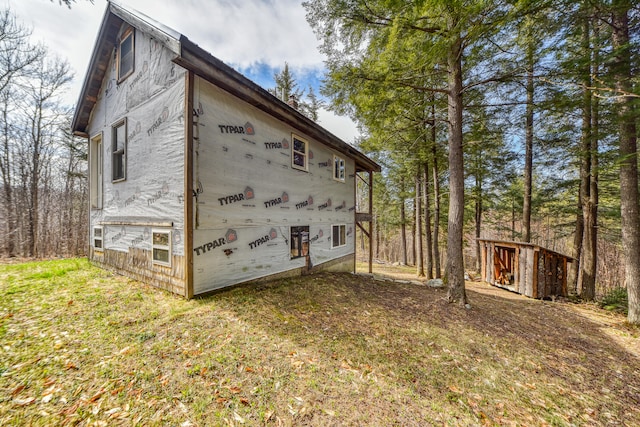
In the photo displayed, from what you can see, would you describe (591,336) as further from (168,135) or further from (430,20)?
(168,135)

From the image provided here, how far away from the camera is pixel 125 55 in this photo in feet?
21.1

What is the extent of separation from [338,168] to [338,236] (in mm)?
2993

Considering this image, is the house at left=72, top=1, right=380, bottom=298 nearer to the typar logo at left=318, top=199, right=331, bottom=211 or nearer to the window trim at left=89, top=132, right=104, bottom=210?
the window trim at left=89, top=132, right=104, bottom=210

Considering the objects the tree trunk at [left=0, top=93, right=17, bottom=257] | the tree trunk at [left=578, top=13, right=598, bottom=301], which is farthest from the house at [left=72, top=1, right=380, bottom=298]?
the tree trunk at [left=578, top=13, right=598, bottom=301]

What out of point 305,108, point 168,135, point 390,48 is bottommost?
point 168,135

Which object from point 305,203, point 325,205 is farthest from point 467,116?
point 305,203

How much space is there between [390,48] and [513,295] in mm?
9752

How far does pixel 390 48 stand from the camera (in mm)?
4527

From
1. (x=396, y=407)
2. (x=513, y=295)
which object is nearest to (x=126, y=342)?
(x=396, y=407)

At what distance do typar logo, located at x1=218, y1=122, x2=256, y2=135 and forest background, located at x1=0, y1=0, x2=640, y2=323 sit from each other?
7.62ft

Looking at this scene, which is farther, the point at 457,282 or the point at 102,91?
the point at 102,91

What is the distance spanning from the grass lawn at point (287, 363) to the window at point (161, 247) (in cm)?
70

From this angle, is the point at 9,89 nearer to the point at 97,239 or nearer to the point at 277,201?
the point at 97,239

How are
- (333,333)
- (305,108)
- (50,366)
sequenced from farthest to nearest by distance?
(305,108) → (333,333) → (50,366)
